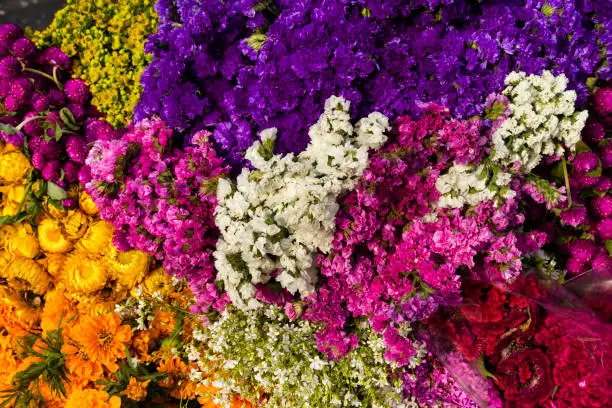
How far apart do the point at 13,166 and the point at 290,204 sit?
1.16 meters

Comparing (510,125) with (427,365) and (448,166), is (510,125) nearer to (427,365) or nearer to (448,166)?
(448,166)

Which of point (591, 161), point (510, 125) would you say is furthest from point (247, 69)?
point (591, 161)

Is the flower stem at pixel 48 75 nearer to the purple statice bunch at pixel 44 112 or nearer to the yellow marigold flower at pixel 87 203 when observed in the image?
the purple statice bunch at pixel 44 112

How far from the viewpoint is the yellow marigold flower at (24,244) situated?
1848 millimetres

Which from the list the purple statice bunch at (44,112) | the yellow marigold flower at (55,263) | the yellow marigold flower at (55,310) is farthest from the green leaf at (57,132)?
the yellow marigold flower at (55,310)

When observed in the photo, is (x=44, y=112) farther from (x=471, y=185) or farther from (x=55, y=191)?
(x=471, y=185)

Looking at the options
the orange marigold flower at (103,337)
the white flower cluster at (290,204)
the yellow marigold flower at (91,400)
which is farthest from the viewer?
the orange marigold flower at (103,337)

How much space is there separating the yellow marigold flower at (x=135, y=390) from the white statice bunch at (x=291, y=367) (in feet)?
0.60

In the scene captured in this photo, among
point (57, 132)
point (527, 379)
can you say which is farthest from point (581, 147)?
point (57, 132)

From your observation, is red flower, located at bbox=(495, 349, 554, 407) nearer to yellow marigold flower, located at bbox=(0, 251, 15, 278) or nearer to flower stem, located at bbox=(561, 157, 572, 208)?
flower stem, located at bbox=(561, 157, 572, 208)

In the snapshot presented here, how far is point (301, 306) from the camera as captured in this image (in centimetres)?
154

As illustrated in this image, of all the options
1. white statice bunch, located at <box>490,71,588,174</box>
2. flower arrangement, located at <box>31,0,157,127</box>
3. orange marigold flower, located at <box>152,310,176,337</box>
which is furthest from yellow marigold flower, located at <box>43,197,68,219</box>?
white statice bunch, located at <box>490,71,588,174</box>

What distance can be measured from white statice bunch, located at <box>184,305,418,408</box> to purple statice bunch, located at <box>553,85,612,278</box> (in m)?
0.59

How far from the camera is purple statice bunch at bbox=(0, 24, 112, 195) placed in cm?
179
